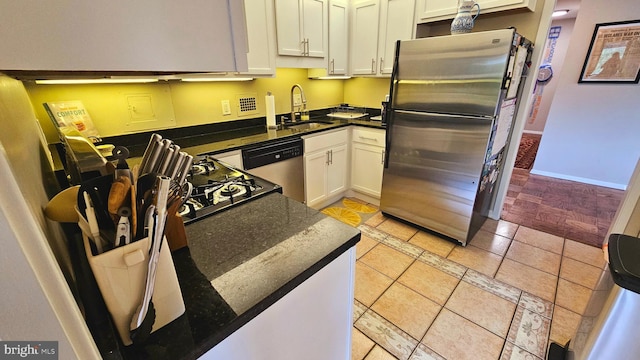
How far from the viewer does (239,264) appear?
0.76 metres

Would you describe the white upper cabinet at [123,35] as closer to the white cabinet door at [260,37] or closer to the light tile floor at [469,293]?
the light tile floor at [469,293]

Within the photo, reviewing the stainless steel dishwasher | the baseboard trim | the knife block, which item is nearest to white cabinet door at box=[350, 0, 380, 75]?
the stainless steel dishwasher

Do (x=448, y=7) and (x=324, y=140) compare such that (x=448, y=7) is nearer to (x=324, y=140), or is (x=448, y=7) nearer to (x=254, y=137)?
(x=324, y=140)

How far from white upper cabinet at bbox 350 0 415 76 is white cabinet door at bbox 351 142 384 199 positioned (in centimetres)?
80

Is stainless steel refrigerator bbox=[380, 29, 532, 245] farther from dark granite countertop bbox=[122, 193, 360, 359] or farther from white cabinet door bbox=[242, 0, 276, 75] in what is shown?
dark granite countertop bbox=[122, 193, 360, 359]

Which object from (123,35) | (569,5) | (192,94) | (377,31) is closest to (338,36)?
(377,31)

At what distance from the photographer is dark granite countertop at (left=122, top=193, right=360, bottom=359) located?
56cm

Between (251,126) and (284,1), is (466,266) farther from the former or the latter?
(284,1)

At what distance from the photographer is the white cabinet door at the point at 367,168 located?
281cm

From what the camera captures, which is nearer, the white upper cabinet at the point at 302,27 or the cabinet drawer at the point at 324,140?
the white upper cabinet at the point at 302,27

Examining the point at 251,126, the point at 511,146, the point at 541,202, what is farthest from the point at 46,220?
the point at 541,202

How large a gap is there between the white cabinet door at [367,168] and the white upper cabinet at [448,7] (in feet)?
4.08

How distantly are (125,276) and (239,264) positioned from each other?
0.32 m

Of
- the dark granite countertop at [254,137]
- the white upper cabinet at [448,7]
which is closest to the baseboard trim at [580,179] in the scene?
the white upper cabinet at [448,7]
